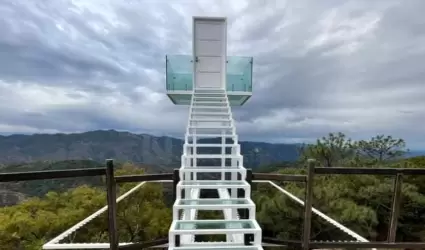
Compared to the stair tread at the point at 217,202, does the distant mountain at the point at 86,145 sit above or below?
below

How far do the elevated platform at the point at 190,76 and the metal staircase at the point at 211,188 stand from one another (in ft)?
1.17

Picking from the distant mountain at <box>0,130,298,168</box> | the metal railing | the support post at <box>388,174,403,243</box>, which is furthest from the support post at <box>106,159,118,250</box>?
the distant mountain at <box>0,130,298,168</box>

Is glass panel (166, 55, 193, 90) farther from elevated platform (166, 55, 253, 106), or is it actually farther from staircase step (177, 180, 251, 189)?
staircase step (177, 180, 251, 189)

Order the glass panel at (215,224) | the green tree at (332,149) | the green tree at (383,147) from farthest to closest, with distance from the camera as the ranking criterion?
the green tree at (383,147)
the green tree at (332,149)
the glass panel at (215,224)

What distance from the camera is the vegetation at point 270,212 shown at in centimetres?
725

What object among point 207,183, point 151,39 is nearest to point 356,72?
point 151,39

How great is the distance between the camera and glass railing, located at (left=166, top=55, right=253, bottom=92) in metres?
6.20

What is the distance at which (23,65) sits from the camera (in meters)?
14.3

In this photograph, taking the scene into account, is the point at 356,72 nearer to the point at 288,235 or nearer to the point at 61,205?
the point at 288,235

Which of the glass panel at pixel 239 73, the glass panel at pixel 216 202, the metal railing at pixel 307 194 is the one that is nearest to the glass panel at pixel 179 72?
the glass panel at pixel 239 73

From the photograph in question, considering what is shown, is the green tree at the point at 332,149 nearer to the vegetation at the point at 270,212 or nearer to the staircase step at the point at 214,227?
the vegetation at the point at 270,212

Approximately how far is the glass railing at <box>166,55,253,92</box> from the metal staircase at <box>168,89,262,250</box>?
394 mm

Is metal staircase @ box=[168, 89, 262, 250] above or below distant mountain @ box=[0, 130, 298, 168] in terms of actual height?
above

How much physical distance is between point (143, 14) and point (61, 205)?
673cm
